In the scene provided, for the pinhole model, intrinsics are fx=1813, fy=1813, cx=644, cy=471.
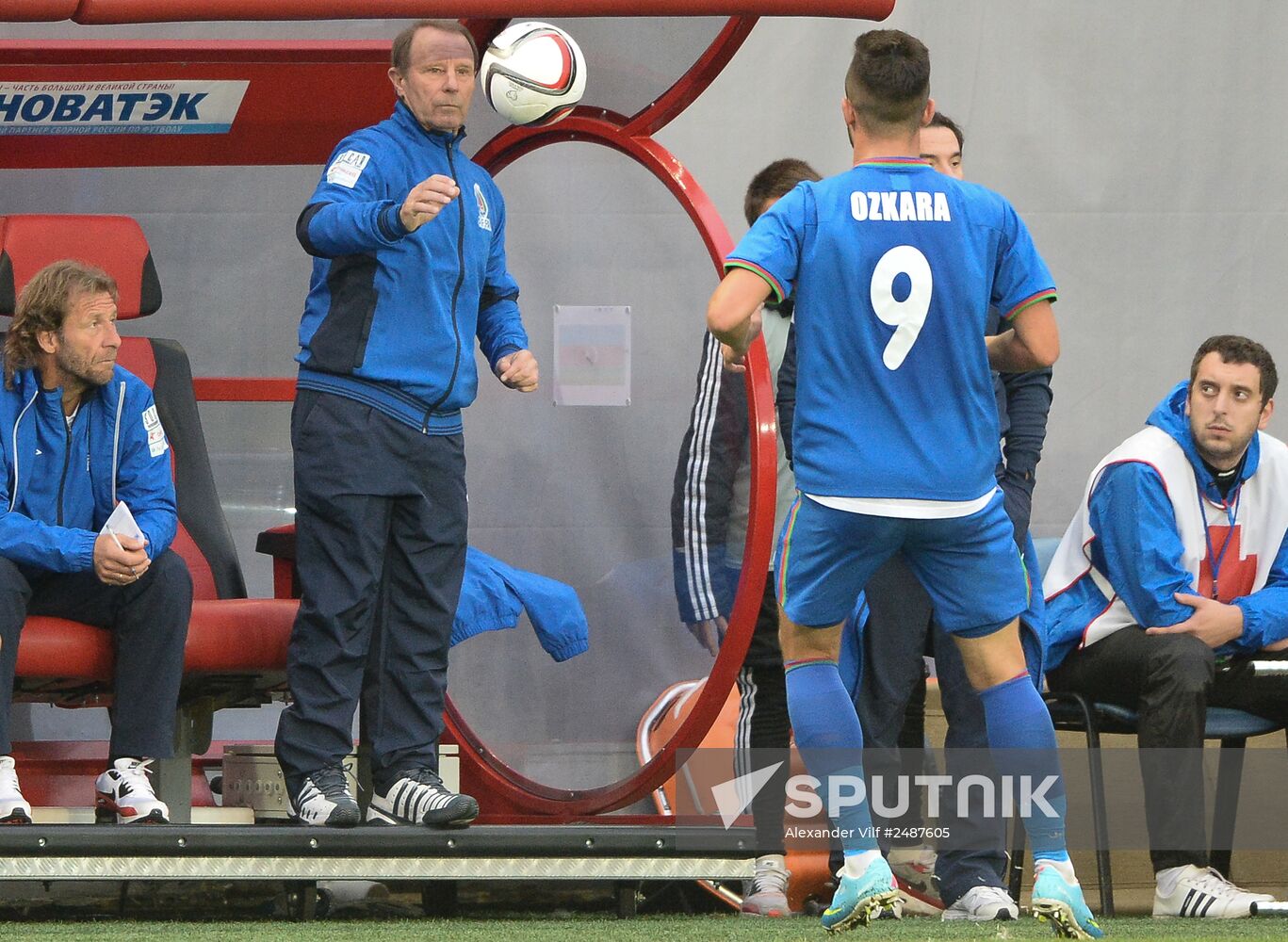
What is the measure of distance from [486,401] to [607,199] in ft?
1.95

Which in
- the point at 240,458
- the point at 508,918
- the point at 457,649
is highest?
the point at 240,458

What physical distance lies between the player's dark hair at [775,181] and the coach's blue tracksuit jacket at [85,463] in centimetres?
136

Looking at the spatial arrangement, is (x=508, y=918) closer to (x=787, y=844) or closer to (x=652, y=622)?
(x=787, y=844)

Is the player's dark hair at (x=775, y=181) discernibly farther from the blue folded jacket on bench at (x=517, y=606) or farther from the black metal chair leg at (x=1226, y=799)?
the black metal chair leg at (x=1226, y=799)

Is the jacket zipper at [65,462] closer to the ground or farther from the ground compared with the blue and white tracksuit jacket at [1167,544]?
farther from the ground

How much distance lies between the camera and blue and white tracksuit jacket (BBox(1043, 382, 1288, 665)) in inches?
157

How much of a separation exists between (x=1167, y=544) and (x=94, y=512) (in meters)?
2.29

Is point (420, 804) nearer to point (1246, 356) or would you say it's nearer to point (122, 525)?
point (122, 525)

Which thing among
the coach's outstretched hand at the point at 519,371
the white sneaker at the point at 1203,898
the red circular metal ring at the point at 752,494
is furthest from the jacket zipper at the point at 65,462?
the white sneaker at the point at 1203,898

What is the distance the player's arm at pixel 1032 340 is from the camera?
9.57ft

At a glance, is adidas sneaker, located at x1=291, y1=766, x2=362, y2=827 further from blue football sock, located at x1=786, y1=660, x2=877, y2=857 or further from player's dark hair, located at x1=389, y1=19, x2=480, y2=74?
player's dark hair, located at x1=389, y1=19, x2=480, y2=74

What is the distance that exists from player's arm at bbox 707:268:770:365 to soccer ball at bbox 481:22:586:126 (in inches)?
41.2

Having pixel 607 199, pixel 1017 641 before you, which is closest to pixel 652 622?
pixel 607 199

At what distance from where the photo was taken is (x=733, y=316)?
2.71 m
